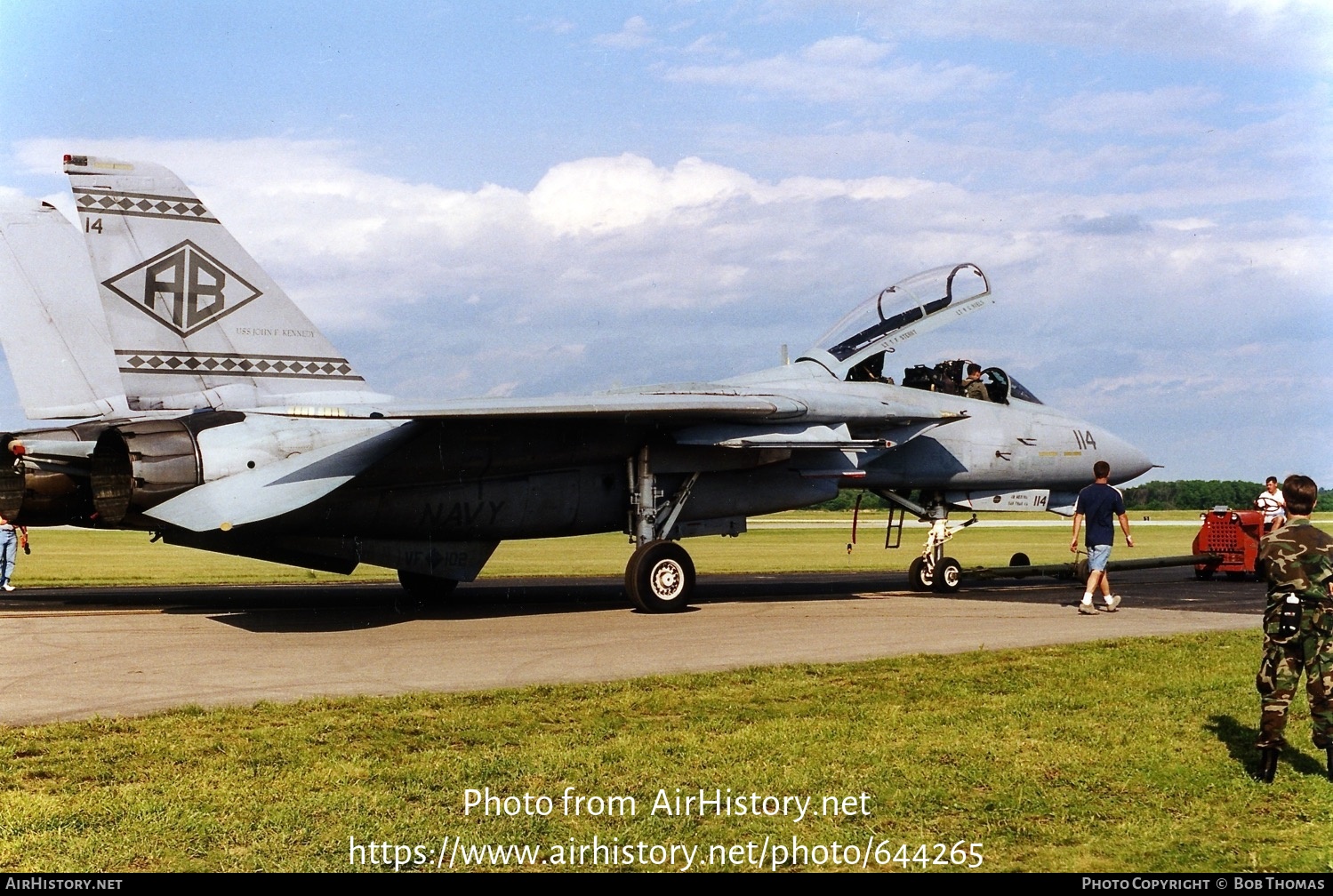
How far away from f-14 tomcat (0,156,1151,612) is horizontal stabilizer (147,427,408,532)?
26 millimetres

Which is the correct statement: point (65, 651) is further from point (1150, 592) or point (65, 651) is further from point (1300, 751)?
point (1150, 592)

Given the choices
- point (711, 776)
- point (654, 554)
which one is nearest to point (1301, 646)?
point (711, 776)

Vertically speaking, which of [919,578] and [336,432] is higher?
[336,432]

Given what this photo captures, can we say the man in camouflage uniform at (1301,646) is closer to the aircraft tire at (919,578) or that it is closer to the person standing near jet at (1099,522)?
the person standing near jet at (1099,522)

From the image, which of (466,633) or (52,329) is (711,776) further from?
(52,329)

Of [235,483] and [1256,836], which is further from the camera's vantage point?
[235,483]

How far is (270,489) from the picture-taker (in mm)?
11836

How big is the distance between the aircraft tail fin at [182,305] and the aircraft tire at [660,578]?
3.73 metres

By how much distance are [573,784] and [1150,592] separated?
1417 cm

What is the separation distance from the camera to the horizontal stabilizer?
37.6ft

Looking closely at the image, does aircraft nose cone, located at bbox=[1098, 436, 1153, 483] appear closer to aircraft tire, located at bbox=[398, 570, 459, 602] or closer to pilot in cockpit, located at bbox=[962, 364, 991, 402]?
pilot in cockpit, located at bbox=[962, 364, 991, 402]

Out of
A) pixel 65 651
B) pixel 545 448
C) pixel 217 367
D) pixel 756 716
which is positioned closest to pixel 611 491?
pixel 545 448

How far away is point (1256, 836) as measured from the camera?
5.27 metres

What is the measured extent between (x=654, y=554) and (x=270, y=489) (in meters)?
4.70
